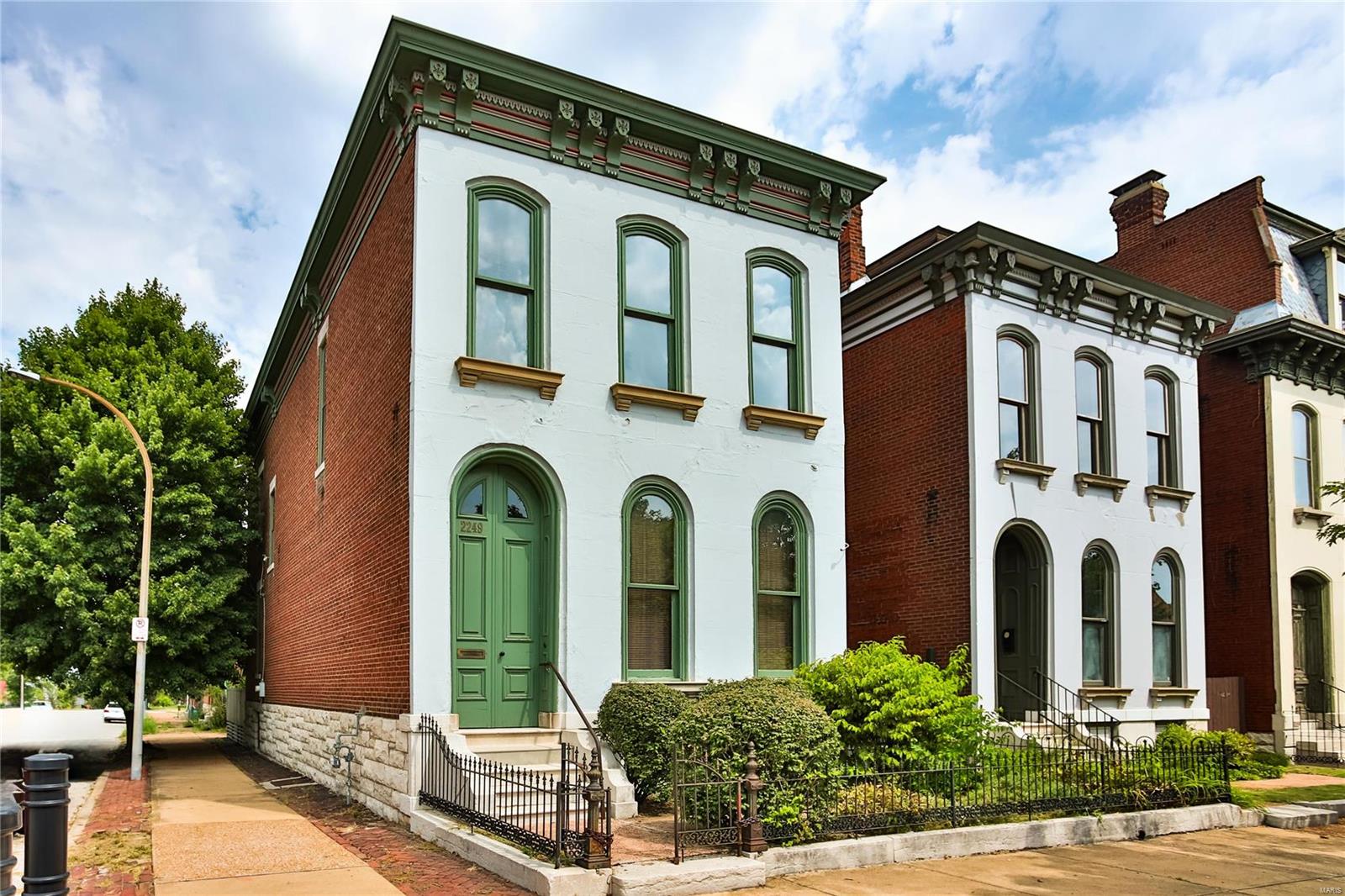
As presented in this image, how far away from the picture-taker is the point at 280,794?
16.0m

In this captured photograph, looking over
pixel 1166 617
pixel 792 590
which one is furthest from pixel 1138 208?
pixel 792 590

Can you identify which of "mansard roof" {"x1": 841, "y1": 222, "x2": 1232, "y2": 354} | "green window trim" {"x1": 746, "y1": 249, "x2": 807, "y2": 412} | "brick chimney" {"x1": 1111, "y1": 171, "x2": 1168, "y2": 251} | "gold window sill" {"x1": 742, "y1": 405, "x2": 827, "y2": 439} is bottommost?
"gold window sill" {"x1": 742, "y1": 405, "x2": 827, "y2": 439}

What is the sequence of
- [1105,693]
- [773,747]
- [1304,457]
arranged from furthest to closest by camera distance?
[1304,457] → [1105,693] → [773,747]

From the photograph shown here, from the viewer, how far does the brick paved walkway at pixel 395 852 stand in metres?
9.04

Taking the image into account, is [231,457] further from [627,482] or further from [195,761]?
[627,482]

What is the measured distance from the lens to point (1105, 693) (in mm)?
17750

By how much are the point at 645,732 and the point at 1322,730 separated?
654 inches

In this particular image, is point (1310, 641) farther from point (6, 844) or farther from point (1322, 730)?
point (6, 844)

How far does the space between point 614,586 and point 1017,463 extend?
7438 mm

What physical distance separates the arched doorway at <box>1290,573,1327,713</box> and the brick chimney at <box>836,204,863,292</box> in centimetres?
1111

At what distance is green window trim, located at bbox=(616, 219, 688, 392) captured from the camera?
14.2 meters

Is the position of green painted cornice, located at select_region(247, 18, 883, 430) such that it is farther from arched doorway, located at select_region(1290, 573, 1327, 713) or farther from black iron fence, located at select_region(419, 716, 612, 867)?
arched doorway, located at select_region(1290, 573, 1327, 713)

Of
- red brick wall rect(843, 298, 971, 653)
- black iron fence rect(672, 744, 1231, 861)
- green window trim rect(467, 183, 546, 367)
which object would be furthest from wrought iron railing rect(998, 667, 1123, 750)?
green window trim rect(467, 183, 546, 367)

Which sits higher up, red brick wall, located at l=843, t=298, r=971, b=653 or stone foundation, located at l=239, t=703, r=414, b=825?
red brick wall, located at l=843, t=298, r=971, b=653
